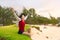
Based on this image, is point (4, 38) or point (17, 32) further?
point (17, 32)

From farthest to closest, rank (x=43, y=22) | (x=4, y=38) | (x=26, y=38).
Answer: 1. (x=43, y=22)
2. (x=26, y=38)
3. (x=4, y=38)

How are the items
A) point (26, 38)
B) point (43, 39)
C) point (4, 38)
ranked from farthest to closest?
point (43, 39)
point (26, 38)
point (4, 38)

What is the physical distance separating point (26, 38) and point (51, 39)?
5.79 ft

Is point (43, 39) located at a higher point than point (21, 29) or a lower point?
lower

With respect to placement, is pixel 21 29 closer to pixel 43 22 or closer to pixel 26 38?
pixel 26 38

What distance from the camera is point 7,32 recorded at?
246 cm

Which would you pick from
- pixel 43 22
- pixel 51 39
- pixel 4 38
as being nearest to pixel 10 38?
pixel 4 38

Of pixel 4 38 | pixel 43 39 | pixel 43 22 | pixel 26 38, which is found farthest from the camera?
pixel 43 22

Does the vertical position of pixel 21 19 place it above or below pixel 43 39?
above

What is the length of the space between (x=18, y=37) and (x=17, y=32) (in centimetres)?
22

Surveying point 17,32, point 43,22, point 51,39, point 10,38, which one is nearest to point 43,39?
point 51,39

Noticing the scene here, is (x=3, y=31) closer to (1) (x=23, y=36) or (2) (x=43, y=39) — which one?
(1) (x=23, y=36)

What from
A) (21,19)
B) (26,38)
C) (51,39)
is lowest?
(51,39)

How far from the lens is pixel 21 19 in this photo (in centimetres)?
245
